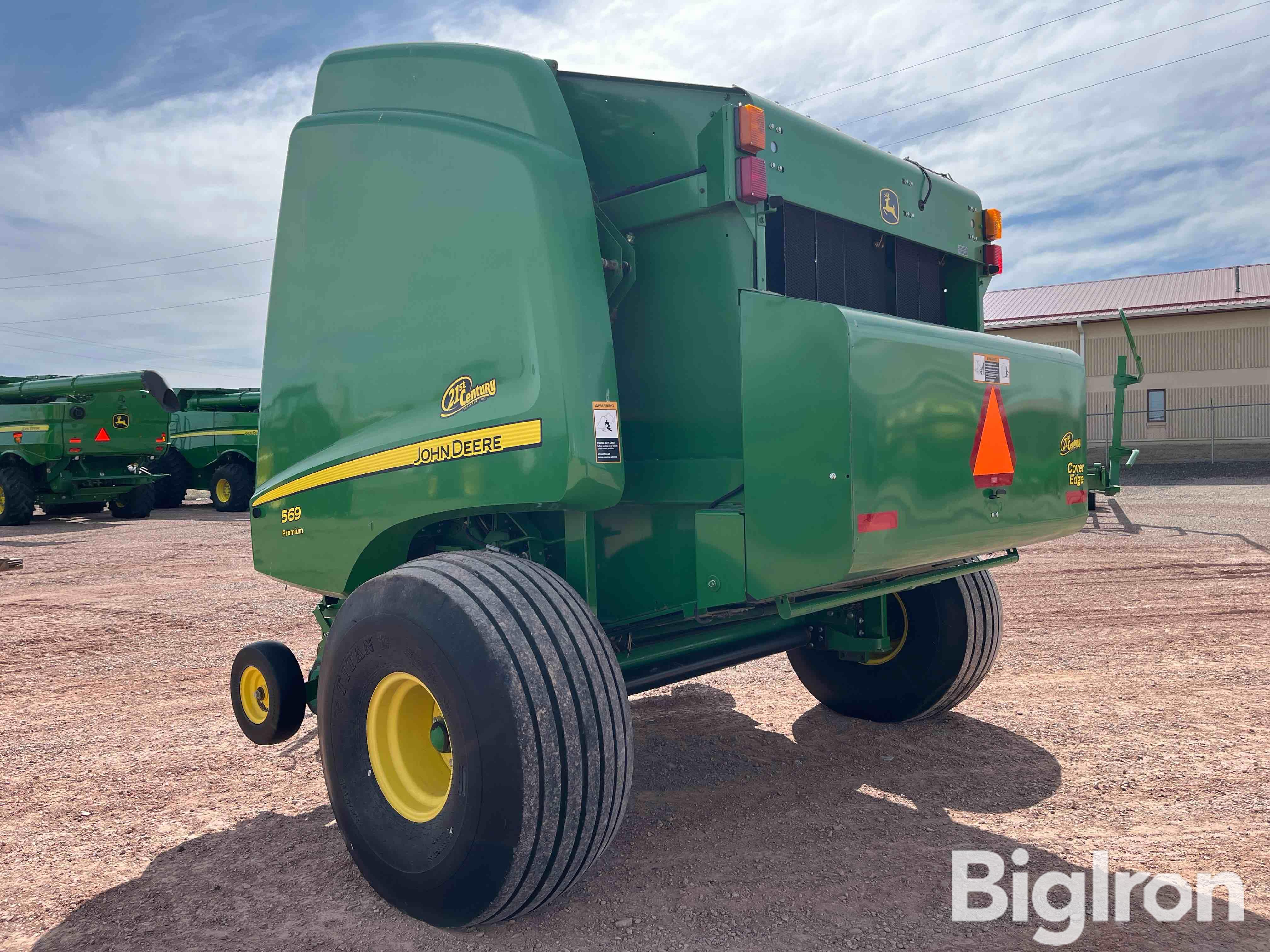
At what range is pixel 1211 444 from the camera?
24297mm

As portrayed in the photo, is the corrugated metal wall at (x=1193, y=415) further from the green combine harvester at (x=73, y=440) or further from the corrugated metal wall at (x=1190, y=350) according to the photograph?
the green combine harvester at (x=73, y=440)

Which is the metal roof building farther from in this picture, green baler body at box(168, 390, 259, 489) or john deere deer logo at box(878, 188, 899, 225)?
john deere deer logo at box(878, 188, 899, 225)

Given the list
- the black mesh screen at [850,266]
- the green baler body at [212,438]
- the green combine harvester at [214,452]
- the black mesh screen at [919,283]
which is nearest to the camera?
the black mesh screen at [850,266]

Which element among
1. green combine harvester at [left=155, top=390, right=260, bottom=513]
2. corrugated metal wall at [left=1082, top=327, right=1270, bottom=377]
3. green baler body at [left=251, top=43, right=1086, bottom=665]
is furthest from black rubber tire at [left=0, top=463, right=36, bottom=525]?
corrugated metal wall at [left=1082, top=327, right=1270, bottom=377]

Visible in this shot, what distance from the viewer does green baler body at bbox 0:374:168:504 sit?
18.2 meters

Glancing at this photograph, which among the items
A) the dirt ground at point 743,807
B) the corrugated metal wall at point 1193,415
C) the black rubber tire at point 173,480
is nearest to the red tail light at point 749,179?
the dirt ground at point 743,807

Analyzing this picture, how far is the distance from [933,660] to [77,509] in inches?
897

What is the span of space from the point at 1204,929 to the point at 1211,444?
2536cm

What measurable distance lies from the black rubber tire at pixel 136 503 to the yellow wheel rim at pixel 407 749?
19.2 m

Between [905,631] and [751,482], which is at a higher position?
[751,482]

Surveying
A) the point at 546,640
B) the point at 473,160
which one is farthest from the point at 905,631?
the point at 473,160

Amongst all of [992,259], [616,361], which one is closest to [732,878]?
[616,361]

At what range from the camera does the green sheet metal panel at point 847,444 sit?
9.52 ft

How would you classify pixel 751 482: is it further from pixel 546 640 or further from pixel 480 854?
pixel 480 854
